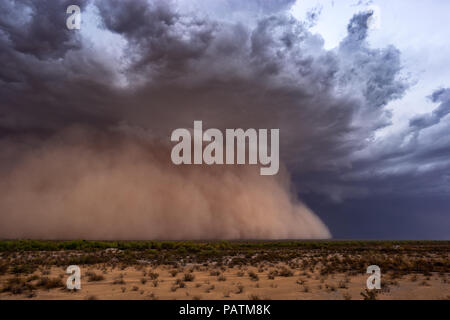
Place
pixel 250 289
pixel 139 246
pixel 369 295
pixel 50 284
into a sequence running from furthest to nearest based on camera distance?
pixel 139 246, pixel 250 289, pixel 50 284, pixel 369 295

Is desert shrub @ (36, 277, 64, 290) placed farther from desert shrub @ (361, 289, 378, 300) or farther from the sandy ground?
desert shrub @ (361, 289, 378, 300)

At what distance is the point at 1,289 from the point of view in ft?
42.7

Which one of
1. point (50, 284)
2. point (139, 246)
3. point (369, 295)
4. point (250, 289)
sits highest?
point (369, 295)

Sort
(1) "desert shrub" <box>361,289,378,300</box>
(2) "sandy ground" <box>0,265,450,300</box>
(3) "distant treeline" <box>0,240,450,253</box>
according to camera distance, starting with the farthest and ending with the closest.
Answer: (3) "distant treeline" <box>0,240,450,253</box>
(2) "sandy ground" <box>0,265,450,300</box>
(1) "desert shrub" <box>361,289,378,300</box>

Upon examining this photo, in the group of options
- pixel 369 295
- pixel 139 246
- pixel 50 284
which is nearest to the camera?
pixel 369 295

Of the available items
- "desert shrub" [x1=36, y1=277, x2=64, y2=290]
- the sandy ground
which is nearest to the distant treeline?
the sandy ground

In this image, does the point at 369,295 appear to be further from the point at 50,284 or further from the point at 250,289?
the point at 50,284

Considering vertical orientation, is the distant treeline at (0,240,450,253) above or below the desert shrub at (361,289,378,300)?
below

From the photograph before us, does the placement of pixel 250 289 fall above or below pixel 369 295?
below

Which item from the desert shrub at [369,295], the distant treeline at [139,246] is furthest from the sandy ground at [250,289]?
the distant treeline at [139,246]

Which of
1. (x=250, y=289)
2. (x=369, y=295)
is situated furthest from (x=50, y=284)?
(x=369, y=295)

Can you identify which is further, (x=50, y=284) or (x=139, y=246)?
(x=139, y=246)
